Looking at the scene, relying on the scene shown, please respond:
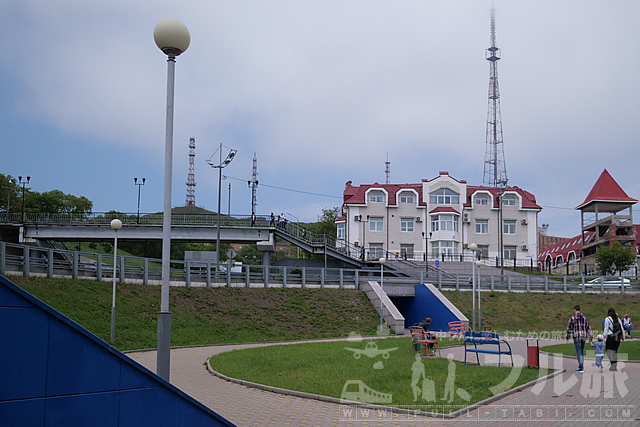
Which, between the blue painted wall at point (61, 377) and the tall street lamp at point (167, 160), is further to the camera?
the tall street lamp at point (167, 160)

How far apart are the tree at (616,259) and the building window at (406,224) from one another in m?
19.1

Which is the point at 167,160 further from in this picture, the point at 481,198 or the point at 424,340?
the point at 481,198

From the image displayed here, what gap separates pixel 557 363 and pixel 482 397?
6158 mm

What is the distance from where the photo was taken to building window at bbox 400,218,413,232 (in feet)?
195

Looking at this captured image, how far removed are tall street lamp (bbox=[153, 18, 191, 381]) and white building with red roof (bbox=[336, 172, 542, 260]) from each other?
165 ft

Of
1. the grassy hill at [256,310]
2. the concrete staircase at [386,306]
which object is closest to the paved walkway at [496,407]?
the grassy hill at [256,310]

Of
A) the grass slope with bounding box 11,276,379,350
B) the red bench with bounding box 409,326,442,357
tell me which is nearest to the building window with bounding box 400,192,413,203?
the grass slope with bounding box 11,276,379,350

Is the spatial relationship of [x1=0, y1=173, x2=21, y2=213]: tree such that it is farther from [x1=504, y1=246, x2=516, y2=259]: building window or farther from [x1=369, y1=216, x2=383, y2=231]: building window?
[x1=504, y1=246, x2=516, y2=259]: building window

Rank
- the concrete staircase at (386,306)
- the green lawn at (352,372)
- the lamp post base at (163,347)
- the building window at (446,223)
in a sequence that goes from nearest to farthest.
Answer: the lamp post base at (163,347) < the green lawn at (352,372) < the concrete staircase at (386,306) < the building window at (446,223)

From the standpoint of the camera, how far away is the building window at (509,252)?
59562 millimetres

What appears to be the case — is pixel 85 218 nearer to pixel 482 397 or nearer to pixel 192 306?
pixel 192 306

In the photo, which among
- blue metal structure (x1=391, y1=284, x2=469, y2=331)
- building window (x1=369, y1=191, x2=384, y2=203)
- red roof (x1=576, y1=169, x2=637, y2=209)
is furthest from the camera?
red roof (x1=576, y1=169, x2=637, y2=209)

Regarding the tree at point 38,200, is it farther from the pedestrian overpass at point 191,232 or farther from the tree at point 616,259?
the tree at point 616,259

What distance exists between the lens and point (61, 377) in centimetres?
495
